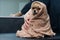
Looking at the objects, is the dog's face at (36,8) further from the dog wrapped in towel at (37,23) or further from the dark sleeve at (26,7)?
the dark sleeve at (26,7)

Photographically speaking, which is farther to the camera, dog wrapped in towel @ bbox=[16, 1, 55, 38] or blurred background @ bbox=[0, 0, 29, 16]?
blurred background @ bbox=[0, 0, 29, 16]

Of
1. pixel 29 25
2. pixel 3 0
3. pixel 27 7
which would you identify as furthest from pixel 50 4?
pixel 3 0

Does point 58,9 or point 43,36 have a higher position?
point 58,9

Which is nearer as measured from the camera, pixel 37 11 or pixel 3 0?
pixel 37 11

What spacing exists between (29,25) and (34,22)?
0.14 feet

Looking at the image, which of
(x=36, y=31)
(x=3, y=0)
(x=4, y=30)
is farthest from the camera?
(x=3, y=0)

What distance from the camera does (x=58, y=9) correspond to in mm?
1373

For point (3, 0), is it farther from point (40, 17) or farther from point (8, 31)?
point (40, 17)

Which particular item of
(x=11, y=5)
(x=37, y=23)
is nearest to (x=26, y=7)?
(x=11, y=5)

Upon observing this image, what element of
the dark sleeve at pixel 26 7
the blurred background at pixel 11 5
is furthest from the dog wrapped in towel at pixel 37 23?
the blurred background at pixel 11 5

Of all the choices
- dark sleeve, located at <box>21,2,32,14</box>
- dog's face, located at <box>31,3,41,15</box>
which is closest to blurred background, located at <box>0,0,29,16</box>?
dark sleeve, located at <box>21,2,32,14</box>

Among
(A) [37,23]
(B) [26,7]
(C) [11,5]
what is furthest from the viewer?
(C) [11,5]

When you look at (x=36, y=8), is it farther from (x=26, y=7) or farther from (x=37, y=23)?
(x=26, y=7)

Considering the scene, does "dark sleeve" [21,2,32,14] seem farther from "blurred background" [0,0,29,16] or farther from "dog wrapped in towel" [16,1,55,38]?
"dog wrapped in towel" [16,1,55,38]
